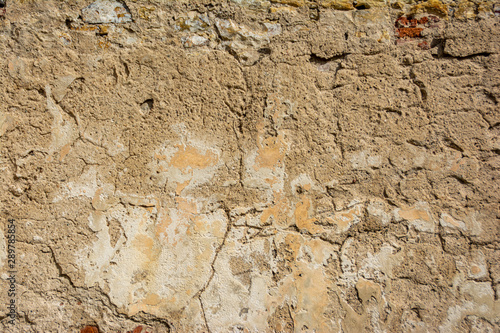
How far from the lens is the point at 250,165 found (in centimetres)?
136

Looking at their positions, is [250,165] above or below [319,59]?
below

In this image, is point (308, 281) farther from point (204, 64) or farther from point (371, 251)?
point (204, 64)

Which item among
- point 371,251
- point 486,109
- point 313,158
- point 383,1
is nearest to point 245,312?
point 371,251

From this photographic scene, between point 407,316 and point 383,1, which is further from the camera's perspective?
point 383,1

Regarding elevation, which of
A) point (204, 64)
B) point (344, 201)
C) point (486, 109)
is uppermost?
point (486, 109)

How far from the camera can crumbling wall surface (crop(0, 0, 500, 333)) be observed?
51.6 inches

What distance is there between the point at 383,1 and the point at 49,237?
1786mm

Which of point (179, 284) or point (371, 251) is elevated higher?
point (371, 251)

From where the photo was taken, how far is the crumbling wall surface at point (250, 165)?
1310 millimetres

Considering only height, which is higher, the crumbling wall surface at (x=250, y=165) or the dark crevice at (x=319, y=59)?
the dark crevice at (x=319, y=59)

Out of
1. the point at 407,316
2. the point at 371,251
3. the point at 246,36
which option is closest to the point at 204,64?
the point at 246,36

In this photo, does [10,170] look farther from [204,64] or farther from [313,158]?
[313,158]

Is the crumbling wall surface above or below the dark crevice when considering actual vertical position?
below

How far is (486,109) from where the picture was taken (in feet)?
4.36
